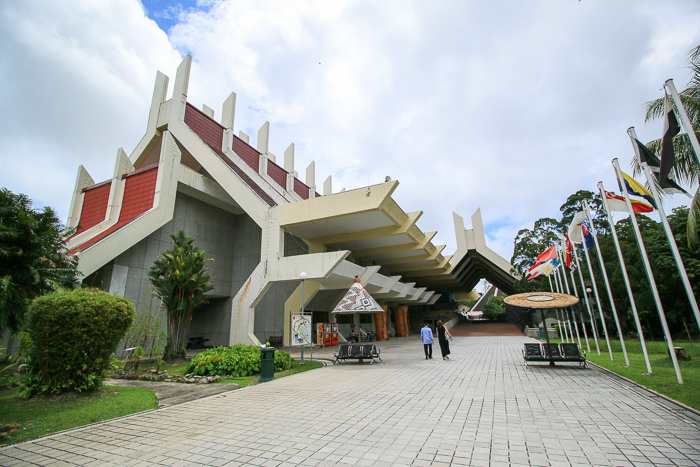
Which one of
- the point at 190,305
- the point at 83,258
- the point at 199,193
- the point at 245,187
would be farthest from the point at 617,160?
the point at 199,193

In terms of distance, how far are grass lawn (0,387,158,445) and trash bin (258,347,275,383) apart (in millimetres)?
2502

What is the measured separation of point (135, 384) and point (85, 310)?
9.79 ft

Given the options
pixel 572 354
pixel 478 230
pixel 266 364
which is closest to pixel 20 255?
pixel 266 364

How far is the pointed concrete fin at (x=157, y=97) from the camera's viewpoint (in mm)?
22900

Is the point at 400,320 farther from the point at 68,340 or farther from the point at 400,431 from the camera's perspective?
the point at 400,431

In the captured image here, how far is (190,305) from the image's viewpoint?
45.3 feet

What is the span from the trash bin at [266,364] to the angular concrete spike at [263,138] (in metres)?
23.3

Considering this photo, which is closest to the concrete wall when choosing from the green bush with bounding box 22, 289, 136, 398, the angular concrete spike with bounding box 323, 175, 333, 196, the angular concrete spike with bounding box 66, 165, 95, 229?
the angular concrete spike with bounding box 66, 165, 95, 229

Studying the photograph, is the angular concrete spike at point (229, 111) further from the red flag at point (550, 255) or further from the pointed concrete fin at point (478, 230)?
the pointed concrete fin at point (478, 230)

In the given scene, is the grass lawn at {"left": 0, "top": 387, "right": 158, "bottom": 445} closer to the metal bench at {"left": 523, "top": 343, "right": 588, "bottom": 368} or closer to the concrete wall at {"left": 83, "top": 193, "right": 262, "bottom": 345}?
the metal bench at {"left": 523, "top": 343, "right": 588, "bottom": 368}

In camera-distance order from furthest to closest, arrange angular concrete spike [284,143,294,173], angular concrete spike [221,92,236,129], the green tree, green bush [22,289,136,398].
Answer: angular concrete spike [284,143,294,173]
angular concrete spike [221,92,236,129]
the green tree
green bush [22,289,136,398]

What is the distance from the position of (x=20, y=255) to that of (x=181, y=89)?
17188 millimetres

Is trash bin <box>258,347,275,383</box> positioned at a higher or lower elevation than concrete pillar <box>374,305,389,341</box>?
lower

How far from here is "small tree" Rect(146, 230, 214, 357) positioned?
1345 centimetres
